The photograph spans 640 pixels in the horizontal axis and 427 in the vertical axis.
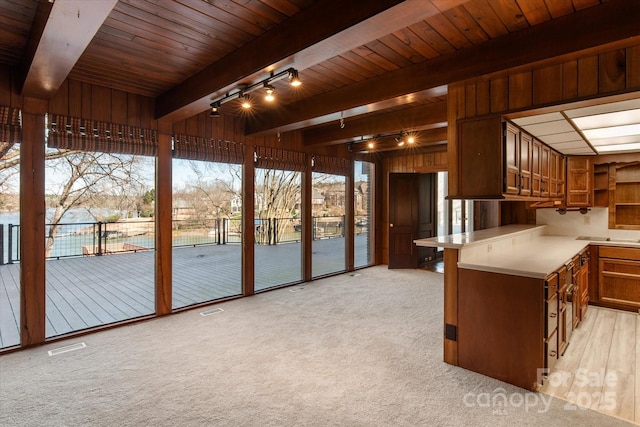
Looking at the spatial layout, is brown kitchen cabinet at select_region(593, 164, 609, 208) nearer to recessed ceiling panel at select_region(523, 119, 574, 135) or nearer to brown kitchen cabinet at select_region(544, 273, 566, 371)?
recessed ceiling panel at select_region(523, 119, 574, 135)

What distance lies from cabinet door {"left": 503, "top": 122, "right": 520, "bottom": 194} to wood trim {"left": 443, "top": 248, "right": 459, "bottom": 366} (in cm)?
71

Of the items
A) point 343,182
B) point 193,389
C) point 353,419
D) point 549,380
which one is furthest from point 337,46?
point 343,182

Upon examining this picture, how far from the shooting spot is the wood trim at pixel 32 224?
3.08 metres

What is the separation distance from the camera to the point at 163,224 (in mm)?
3982

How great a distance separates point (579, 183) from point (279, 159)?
14.4 ft

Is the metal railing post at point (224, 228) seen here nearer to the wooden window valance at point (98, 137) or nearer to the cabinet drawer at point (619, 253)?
the wooden window valance at point (98, 137)

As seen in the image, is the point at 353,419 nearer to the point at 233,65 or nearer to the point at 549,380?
the point at 549,380

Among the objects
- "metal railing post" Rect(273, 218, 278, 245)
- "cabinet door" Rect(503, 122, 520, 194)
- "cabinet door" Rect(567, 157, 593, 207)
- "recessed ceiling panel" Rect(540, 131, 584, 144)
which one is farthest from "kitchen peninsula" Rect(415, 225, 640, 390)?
"metal railing post" Rect(273, 218, 278, 245)

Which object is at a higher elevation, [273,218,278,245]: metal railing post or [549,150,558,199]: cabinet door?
[549,150,558,199]: cabinet door

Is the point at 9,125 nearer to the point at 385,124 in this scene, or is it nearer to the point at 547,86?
the point at 385,124

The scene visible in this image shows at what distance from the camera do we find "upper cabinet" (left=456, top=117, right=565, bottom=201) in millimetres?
2582

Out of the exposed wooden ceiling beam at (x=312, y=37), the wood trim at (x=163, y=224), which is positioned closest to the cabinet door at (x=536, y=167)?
the exposed wooden ceiling beam at (x=312, y=37)

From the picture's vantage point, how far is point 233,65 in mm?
2627

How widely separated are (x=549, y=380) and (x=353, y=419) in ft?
5.42
